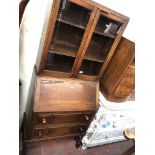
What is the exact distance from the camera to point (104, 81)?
2242mm

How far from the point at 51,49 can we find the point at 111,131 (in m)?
1.47

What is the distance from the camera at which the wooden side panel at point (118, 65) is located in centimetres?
190

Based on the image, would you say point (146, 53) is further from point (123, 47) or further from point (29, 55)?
point (29, 55)

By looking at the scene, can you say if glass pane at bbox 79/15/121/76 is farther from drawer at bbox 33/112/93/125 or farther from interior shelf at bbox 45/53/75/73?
drawer at bbox 33/112/93/125

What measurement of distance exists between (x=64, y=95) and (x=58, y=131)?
54 centimetres

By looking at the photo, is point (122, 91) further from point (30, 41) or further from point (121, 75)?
point (30, 41)

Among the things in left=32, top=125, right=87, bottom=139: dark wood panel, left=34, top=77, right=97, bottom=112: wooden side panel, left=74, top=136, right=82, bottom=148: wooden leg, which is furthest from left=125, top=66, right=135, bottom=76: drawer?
left=74, top=136, right=82, bottom=148: wooden leg

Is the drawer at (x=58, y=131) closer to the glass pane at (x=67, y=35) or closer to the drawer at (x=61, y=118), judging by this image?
the drawer at (x=61, y=118)

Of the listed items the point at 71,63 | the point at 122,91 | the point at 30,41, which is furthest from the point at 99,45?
the point at 30,41

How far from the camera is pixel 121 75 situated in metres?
1.99

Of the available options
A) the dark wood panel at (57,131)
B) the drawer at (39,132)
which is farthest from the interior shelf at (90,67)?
the drawer at (39,132)

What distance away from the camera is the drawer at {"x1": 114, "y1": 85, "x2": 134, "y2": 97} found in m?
2.09

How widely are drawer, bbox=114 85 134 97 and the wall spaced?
969 mm

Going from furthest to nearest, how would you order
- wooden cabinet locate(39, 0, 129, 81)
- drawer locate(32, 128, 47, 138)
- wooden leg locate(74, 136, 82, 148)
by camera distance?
wooden leg locate(74, 136, 82, 148) < drawer locate(32, 128, 47, 138) < wooden cabinet locate(39, 0, 129, 81)
